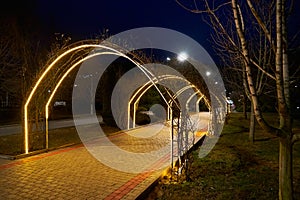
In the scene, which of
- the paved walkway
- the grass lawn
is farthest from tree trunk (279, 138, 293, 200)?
the paved walkway

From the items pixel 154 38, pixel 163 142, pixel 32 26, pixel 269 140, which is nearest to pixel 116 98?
pixel 154 38

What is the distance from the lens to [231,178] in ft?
21.8

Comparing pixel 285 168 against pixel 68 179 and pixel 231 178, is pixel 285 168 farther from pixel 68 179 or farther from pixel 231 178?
pixel 68 179

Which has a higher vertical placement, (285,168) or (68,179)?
(285,168)

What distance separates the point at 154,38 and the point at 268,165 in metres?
9.44

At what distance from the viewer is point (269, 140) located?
505 inches

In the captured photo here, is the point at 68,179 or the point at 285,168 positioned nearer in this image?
the point at 285,168

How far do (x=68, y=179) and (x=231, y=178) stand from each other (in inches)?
146

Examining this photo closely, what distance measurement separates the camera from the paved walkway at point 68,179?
18.6 feet

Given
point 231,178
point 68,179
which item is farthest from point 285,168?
→ point 68,179

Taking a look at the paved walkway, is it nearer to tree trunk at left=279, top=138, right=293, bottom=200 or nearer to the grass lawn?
the grass lawn

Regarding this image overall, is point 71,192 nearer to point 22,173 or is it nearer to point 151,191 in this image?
point 151,191

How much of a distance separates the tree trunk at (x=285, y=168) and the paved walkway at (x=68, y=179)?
8.63 feet

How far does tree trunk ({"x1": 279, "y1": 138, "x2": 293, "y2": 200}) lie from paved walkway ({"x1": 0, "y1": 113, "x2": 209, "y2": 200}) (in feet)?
8.63
